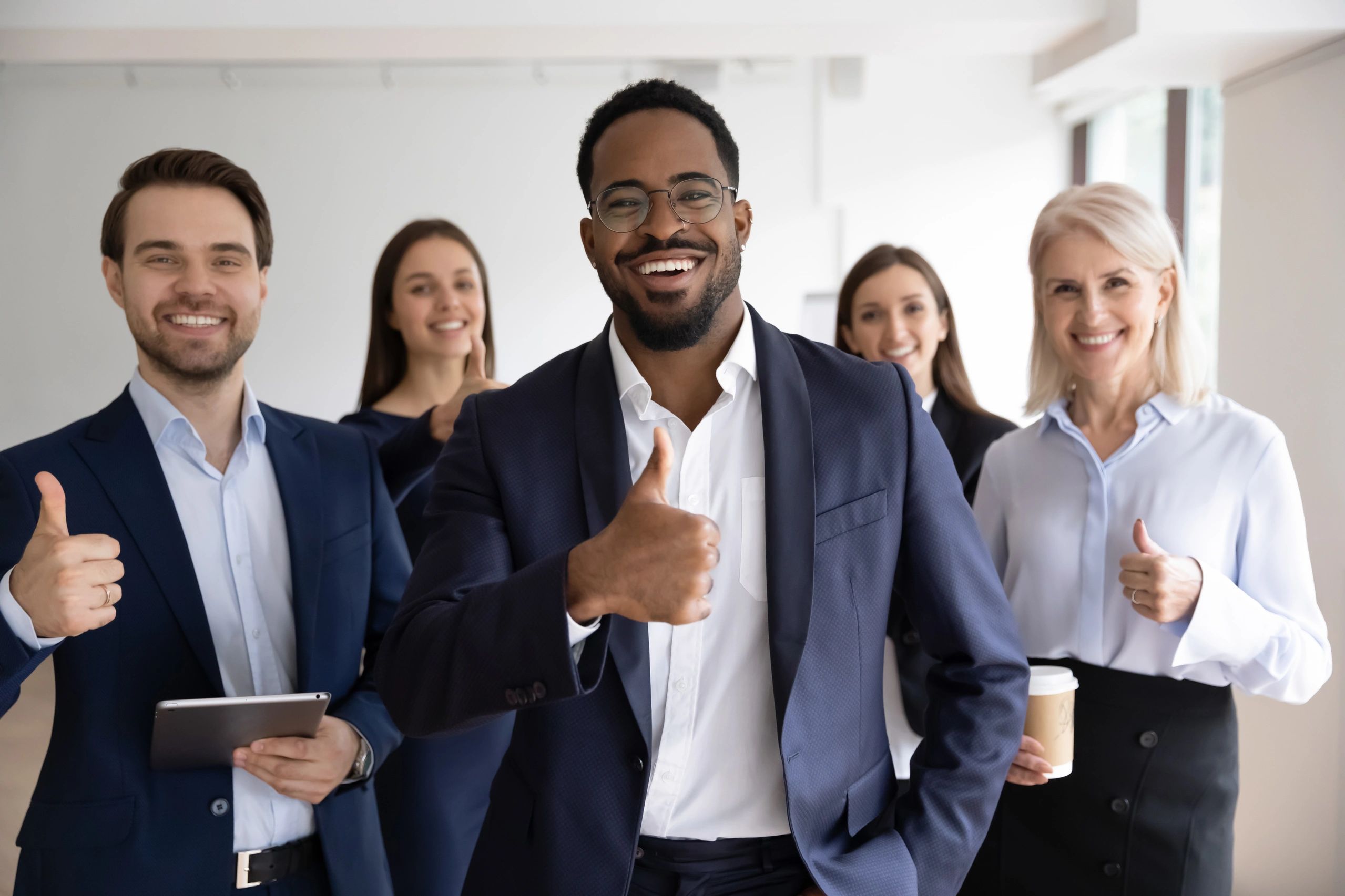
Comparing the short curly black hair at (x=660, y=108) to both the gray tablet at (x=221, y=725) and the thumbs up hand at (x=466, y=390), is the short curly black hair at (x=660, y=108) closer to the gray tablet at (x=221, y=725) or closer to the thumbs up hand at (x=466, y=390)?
the thumbs up hand at (x=466, y=390)

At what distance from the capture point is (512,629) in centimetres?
135

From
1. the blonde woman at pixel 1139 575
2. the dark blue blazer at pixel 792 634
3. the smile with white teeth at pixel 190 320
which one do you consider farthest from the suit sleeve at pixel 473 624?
the blonde woman at pixel 1139 575

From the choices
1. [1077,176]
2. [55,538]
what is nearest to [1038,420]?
[55,538]

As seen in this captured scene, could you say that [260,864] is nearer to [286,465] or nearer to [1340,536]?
[286,465]

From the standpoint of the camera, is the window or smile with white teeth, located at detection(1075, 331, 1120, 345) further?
the window

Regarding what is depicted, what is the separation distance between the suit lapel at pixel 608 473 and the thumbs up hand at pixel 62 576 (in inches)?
29.6

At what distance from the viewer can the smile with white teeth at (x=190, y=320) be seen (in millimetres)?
2045

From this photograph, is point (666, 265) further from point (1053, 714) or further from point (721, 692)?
point (1053, 714)

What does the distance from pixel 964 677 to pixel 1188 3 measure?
2.69m

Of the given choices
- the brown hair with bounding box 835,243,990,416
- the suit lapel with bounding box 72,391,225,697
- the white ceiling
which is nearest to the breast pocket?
the suit lapel with bounding box 72,391,225,697

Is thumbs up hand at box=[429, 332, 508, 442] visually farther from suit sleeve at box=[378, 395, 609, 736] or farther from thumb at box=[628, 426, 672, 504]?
thumb at box=[628, 426, 672, 504]

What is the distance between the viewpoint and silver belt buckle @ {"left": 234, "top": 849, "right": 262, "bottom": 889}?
1.87 metres

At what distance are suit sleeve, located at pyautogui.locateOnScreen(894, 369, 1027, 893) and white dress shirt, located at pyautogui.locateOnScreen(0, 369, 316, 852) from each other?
1.11 meters

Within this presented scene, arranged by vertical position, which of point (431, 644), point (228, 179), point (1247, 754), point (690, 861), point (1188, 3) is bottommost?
point (1247, 754)
